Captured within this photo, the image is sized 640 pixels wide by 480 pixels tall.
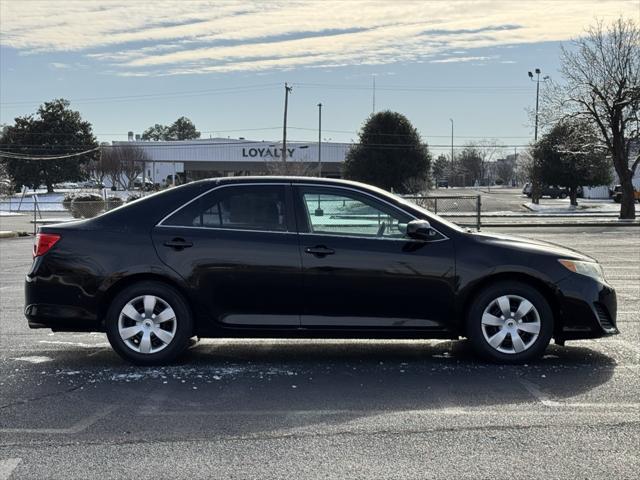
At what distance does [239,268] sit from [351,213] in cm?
116

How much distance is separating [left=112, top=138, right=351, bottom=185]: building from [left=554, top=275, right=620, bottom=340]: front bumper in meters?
79.6

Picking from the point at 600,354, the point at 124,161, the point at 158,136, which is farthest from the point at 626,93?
the point at 158,136

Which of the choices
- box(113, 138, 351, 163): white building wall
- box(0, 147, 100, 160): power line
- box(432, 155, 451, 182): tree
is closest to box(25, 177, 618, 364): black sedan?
box(0, 147, 100, 160): power line

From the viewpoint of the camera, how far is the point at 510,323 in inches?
236

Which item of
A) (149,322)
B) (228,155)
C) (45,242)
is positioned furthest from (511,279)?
(228,155)

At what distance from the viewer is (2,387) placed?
5.50m

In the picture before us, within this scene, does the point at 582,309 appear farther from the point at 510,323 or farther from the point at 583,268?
the point at 510,323

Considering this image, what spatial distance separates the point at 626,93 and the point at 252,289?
32587 mm

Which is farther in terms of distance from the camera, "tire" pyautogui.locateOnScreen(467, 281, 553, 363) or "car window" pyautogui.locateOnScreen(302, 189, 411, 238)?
"car window" pyautogui.locateOnScreen(302, 189, 411, 238)

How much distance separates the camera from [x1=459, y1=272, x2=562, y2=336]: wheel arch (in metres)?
6.00

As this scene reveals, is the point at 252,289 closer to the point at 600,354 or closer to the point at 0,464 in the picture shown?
the point at 0,464

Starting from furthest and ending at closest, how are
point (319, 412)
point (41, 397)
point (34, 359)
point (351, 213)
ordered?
point (34, 359) → point (351, 213) → point (41, 397) → point (319, 412)

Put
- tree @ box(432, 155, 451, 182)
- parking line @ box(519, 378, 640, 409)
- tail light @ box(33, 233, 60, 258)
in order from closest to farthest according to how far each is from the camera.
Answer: parking line @ box(519, 378, 640, 409), tail light @ box(33, 233, 60, 258), tree @ box(432, 155, 451, 182)

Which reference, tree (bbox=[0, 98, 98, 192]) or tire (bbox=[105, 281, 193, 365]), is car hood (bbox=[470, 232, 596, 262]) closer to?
tire (bbox=[105, 281, 193, 365])
